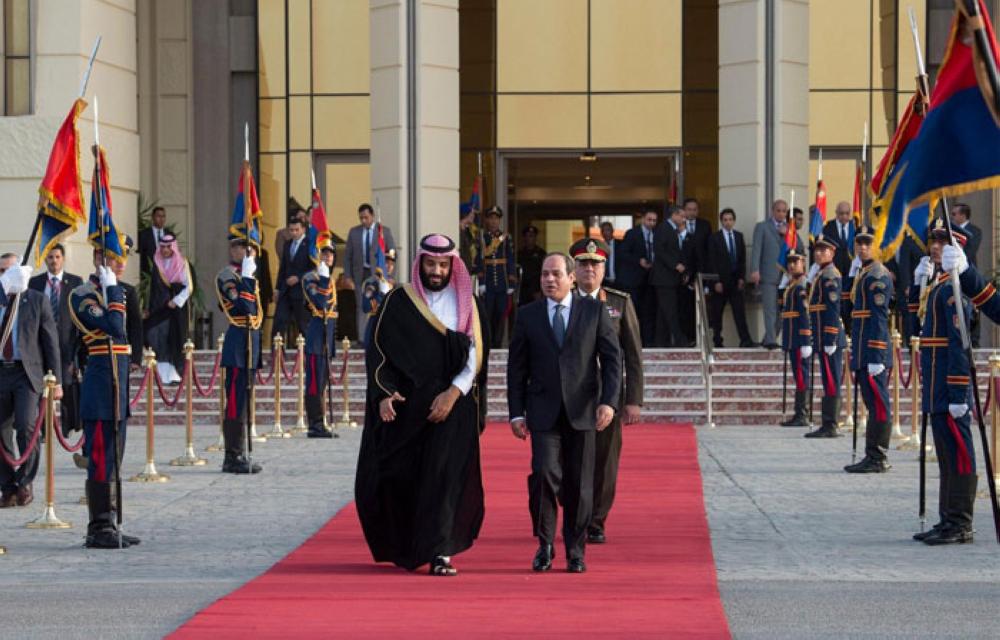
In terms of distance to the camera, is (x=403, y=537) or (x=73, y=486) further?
(x=73, y=486)

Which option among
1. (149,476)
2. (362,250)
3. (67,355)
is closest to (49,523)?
(149,476)

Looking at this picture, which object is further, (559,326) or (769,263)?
(769,263)

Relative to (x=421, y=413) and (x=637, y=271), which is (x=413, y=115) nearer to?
(x=637, y=271)

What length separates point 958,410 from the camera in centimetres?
1271

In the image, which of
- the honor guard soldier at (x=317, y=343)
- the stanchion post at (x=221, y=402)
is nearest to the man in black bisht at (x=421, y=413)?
the stanchion post at (x=221, y=402)

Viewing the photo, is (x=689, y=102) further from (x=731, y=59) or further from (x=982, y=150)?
(x=982, y=150)

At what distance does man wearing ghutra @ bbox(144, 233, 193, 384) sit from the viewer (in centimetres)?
2603

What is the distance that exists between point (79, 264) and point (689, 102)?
12.3 meters

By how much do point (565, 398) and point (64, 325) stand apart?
801 cm

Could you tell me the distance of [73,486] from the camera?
17.2 metres

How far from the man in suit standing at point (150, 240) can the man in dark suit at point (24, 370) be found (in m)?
12.4

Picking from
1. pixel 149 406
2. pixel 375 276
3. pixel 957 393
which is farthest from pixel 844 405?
pixel 957 393

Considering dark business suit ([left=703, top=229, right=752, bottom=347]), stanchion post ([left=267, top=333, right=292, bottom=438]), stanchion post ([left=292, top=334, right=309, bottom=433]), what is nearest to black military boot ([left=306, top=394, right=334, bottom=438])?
stanchion post ([left=267, top=333, right=292, bottom=438])

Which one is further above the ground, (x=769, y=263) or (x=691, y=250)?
(x=691, y=250)
